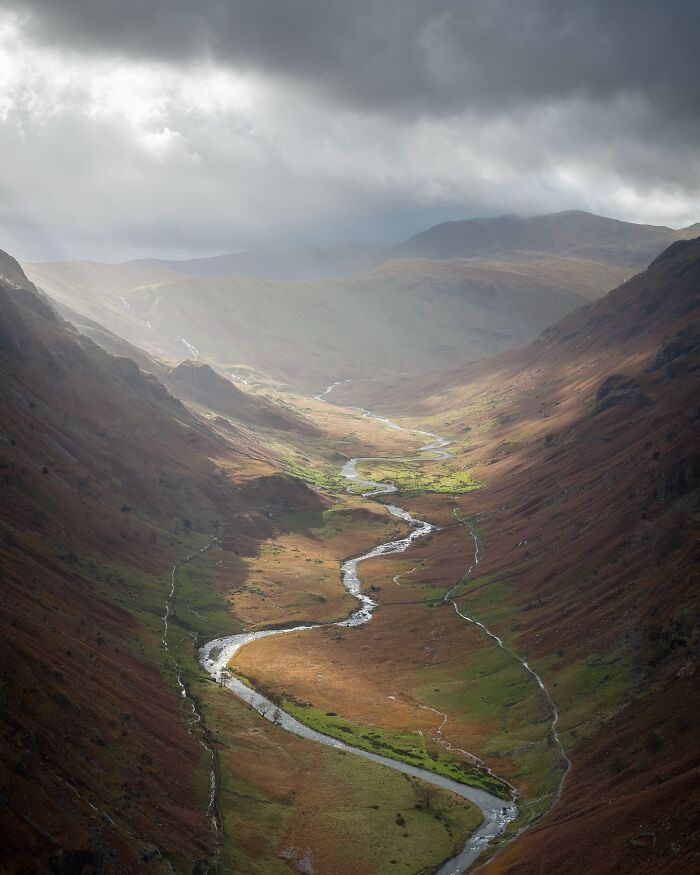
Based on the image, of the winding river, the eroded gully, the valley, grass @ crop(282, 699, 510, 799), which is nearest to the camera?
the valley

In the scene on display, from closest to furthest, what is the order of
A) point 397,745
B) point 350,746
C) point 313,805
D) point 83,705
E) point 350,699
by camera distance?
point 83,705 → point 313,805 → point 397,745 → point 350,746 → point 350,699

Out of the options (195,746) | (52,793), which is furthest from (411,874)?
(52,793)

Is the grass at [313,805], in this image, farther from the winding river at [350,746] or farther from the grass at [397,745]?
the grass at [397,745]

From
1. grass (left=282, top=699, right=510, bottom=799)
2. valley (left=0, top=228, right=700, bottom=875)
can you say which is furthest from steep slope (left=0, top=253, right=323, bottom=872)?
grass (left=282, top=699, right=510, bottom=799)

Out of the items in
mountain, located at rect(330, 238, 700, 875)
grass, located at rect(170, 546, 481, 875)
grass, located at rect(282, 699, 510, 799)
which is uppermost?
mountain, located at rect(330, 238, 700, 875)

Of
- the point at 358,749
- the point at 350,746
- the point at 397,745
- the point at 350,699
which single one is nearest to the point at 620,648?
the point at 397,745

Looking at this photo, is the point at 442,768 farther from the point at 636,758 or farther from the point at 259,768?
the point at 636,758

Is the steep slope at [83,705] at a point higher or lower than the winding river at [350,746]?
higher

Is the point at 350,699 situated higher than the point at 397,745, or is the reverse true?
the point at 397,745

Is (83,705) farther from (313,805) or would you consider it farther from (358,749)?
(358,749)

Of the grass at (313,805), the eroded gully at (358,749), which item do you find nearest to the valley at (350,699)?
the grass at (313,805)

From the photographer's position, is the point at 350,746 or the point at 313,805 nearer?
the point at 313,805

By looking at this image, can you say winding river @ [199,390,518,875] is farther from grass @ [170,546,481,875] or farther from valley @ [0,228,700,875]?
grass @ [170,546,481,875]
